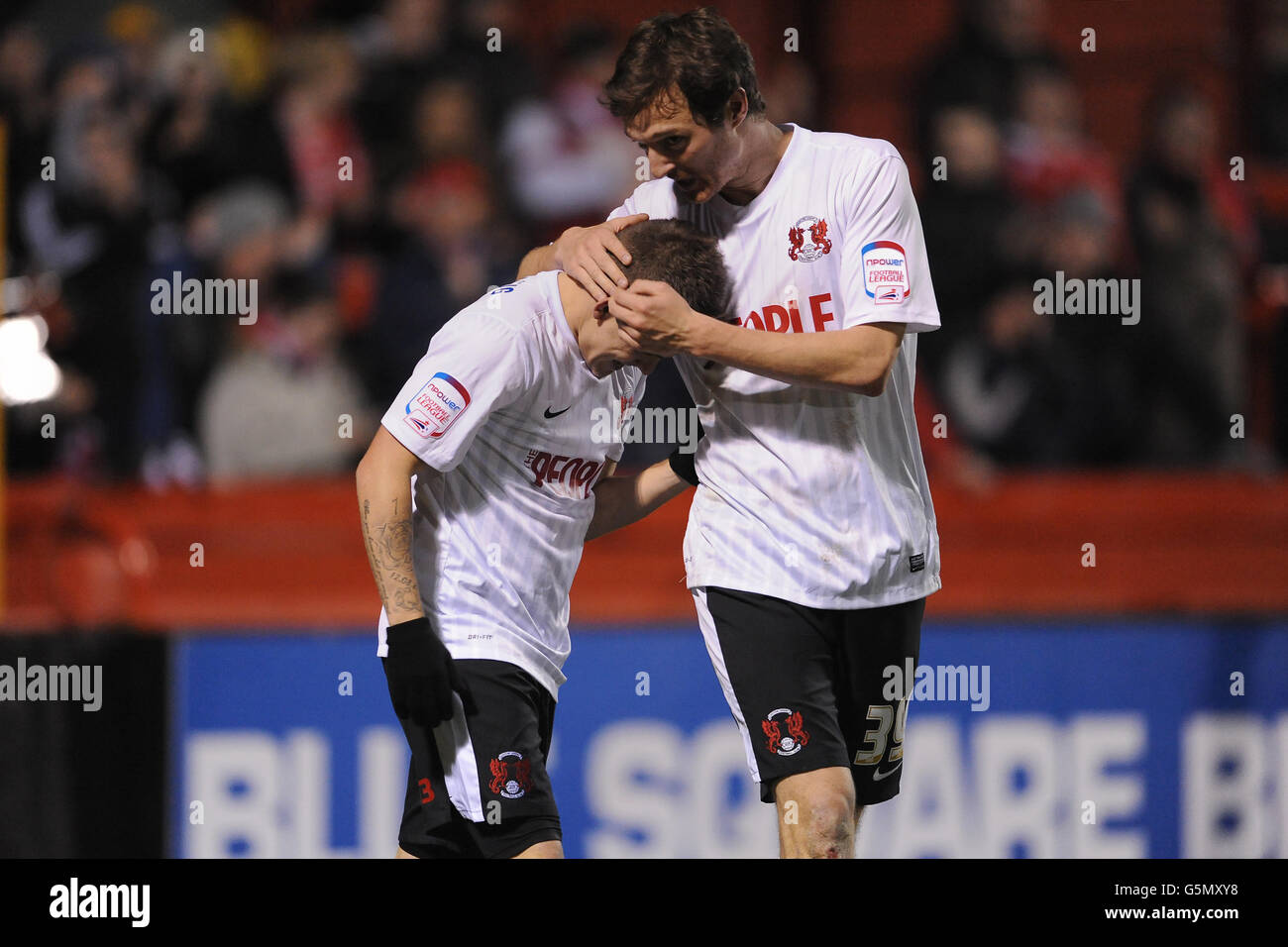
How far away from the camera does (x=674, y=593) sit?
19.0 feet

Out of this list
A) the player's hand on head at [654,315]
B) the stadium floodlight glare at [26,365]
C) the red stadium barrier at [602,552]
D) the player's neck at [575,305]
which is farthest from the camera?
the stadium floodlight glare at [26,365]

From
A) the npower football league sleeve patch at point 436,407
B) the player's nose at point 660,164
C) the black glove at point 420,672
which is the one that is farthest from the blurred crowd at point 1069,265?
the black glove at point 420,672

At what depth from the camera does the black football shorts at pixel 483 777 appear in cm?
320

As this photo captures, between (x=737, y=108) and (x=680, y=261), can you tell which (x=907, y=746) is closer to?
(x=680, y=261)

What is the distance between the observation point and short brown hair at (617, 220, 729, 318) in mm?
3158

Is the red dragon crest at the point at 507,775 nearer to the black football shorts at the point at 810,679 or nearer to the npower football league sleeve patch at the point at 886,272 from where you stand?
the black football shorts at the point at 810,679

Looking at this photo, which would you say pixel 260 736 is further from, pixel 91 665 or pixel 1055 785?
pixel 1055 785

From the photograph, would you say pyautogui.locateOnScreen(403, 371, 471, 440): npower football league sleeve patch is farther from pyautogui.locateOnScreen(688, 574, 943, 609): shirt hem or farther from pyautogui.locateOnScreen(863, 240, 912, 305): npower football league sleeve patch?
pyautogui.locateOnScreen(863, 240, 912, 305): npower football league sleeve patch

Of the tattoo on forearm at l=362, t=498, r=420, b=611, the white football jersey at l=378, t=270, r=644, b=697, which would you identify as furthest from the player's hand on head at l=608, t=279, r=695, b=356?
the tattoo on forearm at l=362, t=498, r=420, b=611

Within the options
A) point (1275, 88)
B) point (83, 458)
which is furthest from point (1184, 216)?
point (83, 458)

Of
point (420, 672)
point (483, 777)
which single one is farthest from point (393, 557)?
point (483, 777)

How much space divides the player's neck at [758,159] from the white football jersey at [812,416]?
0.02m

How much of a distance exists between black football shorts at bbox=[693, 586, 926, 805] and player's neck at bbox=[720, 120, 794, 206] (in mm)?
909

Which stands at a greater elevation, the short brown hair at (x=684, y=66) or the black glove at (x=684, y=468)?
the short brown hair at (x=684, y=66)
